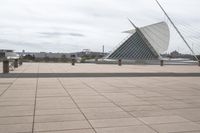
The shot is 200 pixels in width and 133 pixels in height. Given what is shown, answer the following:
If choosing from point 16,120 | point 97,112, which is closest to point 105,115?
point 97,112

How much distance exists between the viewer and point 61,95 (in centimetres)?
1064

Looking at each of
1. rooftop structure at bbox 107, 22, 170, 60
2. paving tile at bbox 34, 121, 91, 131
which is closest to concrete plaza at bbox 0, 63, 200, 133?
paving tile at bbox 34, 121, 91, 131

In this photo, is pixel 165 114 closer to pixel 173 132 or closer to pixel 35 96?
pixel 173 132

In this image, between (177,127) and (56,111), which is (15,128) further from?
(177,127)

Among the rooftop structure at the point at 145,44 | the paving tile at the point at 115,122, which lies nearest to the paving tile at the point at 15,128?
the paving tile at the point at 115,122

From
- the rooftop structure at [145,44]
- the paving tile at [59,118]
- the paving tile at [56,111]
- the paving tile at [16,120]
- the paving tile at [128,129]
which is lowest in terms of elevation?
the paving tile at [16,120]

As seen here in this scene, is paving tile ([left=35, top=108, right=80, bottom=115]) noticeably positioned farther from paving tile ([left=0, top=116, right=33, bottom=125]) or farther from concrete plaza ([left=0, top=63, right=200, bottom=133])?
paving tile ([left=0, top=116, right=33, bottom=125])

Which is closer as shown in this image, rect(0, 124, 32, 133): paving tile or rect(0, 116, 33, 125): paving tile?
rect(0, 124, 32, 133): paving tile

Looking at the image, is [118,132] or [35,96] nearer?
[118,132]

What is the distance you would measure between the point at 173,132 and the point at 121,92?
572 centimetres

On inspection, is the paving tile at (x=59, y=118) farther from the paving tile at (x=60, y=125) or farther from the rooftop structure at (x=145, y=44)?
the rooftop structure at (x=145, y=44)

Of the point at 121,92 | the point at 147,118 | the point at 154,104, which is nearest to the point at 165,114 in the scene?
the point at 147,118

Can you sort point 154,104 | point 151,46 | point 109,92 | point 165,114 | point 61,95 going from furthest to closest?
point 151,46, point 109,92, point 61,95, point 154,104, point 165,114

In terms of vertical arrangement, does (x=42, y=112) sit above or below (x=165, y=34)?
below
